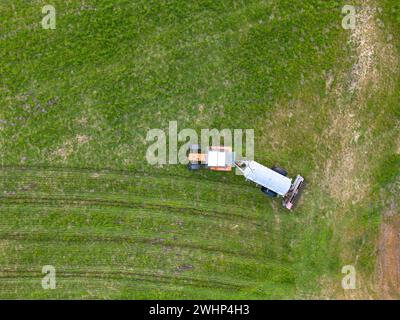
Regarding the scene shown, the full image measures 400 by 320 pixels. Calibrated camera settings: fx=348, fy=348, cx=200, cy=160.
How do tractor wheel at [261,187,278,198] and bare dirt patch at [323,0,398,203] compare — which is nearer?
tractor wheel at [261,187,278,198]

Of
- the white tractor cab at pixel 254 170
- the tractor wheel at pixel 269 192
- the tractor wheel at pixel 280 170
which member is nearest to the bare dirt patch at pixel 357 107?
the white tractor cab at pixel 254 170

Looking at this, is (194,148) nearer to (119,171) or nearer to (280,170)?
(119,171)

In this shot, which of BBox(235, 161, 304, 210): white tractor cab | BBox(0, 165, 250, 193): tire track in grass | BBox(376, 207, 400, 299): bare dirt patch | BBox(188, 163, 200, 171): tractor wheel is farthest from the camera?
BBox(376, 207, 400, 299): bare dirt patch

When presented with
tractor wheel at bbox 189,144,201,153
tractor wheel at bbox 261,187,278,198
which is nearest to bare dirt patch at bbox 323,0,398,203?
tractor wheel at bbox 261,187,278,198

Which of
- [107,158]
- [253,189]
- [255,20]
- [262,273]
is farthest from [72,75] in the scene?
[262,273]

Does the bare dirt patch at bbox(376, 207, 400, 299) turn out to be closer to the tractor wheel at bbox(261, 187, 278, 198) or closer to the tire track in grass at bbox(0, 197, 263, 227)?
the tractor wheel at bbox(261, 187, 278, 198)

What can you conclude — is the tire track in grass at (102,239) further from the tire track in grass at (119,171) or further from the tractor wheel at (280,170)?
the tractor wheel at (280,170)
